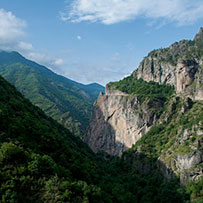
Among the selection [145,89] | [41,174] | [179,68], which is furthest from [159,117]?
[41,174]

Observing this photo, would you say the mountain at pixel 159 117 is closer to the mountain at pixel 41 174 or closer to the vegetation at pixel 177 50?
the vegetation at pixel 177 50

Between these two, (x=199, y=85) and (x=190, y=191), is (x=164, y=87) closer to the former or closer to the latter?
(x=199, y=85)

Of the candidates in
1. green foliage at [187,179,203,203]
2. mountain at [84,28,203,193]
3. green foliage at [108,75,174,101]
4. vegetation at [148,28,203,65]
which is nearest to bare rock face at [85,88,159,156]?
mountain at [84,28,203,193]

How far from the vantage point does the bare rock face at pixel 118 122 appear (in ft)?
348

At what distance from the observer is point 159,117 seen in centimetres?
9969

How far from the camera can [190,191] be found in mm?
54000

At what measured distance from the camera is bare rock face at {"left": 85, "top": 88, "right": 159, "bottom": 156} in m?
106

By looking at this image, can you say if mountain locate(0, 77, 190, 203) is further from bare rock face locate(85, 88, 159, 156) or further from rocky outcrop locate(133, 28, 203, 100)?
rocky outcrop locate(133, 28, 203, 100)

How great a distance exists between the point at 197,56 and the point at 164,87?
21.8 metres

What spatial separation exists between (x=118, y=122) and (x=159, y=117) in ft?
107

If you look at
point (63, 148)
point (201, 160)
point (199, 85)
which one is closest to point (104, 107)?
point (199, 85)

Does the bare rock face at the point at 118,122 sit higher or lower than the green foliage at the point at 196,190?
higher

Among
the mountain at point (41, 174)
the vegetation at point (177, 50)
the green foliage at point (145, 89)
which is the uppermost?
the vegetation at point (177, 50)

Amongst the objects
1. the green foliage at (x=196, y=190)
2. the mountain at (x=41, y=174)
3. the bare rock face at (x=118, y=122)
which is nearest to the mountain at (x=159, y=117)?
the bare rock face at (x=118, y=122)
